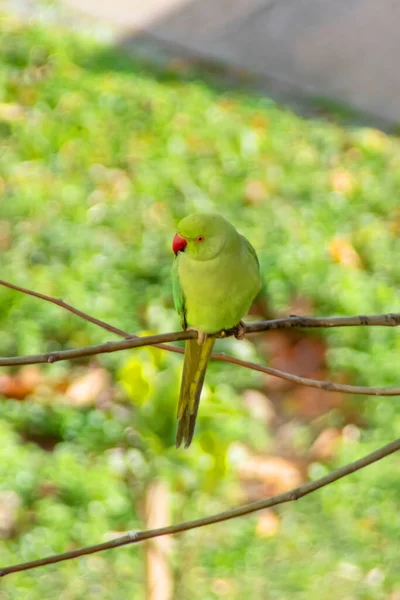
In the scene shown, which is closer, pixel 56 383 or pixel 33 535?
pixel 33 535

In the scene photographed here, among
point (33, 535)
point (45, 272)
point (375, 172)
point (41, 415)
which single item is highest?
point (375, 172)

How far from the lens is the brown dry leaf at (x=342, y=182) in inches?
197

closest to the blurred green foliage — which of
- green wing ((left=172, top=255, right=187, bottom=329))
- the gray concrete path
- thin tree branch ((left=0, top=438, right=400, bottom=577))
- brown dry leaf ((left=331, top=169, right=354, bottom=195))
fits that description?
brown dry leaf ((left=331, top=169, right=354, bottom=195))

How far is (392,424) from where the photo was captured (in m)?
3.49

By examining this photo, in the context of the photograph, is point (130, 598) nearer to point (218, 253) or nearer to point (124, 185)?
point (218, 253)

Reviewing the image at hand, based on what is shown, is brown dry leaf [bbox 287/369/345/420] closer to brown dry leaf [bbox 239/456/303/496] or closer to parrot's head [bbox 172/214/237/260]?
brown dry leaf [bbox 239/456/303/496]

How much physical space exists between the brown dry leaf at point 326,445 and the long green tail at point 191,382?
1427mm

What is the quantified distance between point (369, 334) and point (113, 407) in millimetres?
1146

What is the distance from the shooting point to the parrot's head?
188 cm

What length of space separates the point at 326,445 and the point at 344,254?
1246mm

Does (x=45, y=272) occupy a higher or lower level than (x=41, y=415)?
higher

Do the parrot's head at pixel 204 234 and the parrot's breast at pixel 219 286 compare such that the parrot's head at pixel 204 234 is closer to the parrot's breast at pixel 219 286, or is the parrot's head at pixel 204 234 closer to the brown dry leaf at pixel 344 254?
the parrot's breast at pixel 219 286

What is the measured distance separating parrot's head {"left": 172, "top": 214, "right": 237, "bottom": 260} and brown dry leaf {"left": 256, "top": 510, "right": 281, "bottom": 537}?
1.46 meters

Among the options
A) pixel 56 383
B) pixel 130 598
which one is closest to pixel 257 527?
pixel 130 598
